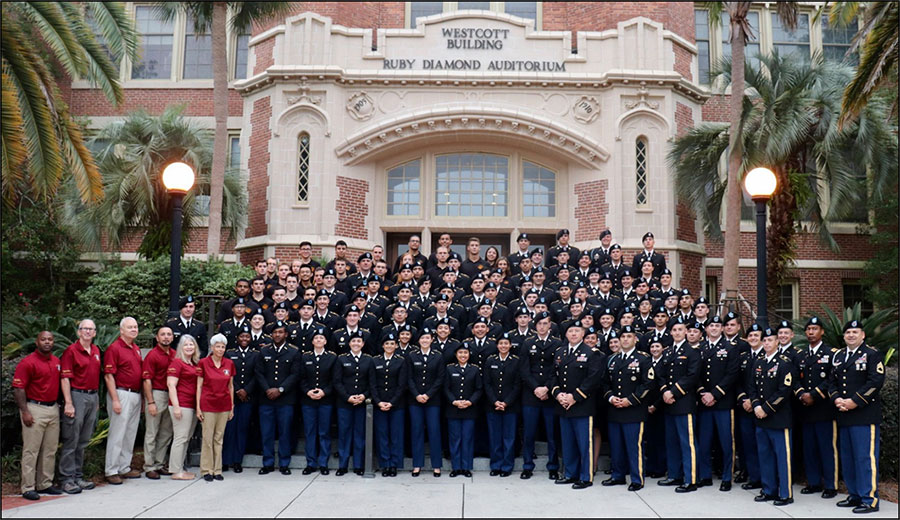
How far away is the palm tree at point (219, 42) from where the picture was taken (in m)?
15.8

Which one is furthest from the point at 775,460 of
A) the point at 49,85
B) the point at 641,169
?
the point at 49,85

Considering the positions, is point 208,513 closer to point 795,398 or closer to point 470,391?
point 470,391

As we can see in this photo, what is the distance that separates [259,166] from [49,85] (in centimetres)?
778

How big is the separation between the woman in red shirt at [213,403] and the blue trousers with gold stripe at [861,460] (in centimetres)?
702

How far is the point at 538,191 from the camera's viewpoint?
18578 mm

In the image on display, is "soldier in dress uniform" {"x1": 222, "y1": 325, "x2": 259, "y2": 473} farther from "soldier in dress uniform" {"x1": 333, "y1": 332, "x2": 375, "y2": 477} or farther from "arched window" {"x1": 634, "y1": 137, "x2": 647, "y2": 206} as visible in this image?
"arched window" {"x1": 634, "y1": 137, "x2": 647, "y2": 206}

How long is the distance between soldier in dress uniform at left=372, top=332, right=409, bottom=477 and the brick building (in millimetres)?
7570

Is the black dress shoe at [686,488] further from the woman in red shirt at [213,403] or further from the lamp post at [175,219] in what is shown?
the lamp post at [175,219]

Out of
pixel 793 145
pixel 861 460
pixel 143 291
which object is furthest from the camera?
pixel 793 145

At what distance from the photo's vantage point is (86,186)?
10352 millimetres

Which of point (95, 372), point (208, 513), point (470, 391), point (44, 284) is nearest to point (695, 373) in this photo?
point (470, 391)

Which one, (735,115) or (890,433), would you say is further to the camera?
(735,115)

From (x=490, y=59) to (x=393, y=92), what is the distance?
2351 millimetres

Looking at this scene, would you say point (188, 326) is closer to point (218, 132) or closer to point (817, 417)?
point (218, 132)
